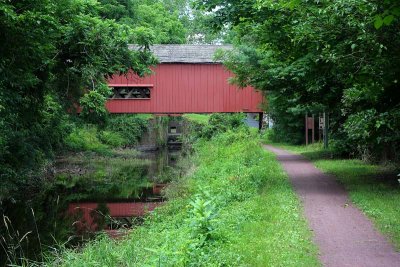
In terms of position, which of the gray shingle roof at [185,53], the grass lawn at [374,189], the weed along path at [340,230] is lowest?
the weed along path at [340,230]

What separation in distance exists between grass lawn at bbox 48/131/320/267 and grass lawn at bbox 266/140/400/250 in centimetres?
138

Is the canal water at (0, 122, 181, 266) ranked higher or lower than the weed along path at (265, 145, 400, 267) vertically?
lower

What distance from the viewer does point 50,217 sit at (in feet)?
49.3

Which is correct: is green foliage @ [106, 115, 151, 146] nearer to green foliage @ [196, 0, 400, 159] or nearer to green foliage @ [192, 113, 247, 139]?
green foliage @ [192, 113, 247, 139]

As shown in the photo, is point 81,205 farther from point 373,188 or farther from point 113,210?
point 373,188

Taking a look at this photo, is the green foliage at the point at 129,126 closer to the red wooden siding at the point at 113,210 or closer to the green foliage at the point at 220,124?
the green foliage at the point at 220,124

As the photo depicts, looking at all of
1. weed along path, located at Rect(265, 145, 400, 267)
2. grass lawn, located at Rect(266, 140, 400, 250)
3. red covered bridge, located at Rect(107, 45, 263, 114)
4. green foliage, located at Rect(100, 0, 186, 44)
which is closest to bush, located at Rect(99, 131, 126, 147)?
green foliage, located at Rect(100, 0, 186, 44)

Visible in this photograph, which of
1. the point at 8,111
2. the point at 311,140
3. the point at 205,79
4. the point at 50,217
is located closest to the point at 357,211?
the point at 50,217

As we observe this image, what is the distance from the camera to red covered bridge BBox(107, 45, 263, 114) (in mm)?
30625

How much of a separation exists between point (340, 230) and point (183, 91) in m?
22.4

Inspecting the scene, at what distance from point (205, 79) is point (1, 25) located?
60.7 ft

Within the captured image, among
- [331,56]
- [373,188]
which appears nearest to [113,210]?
[373,188]

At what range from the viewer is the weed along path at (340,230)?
7.09m

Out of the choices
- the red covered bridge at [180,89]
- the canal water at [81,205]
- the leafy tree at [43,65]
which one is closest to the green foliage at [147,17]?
the red covered bridge at [180,89]
